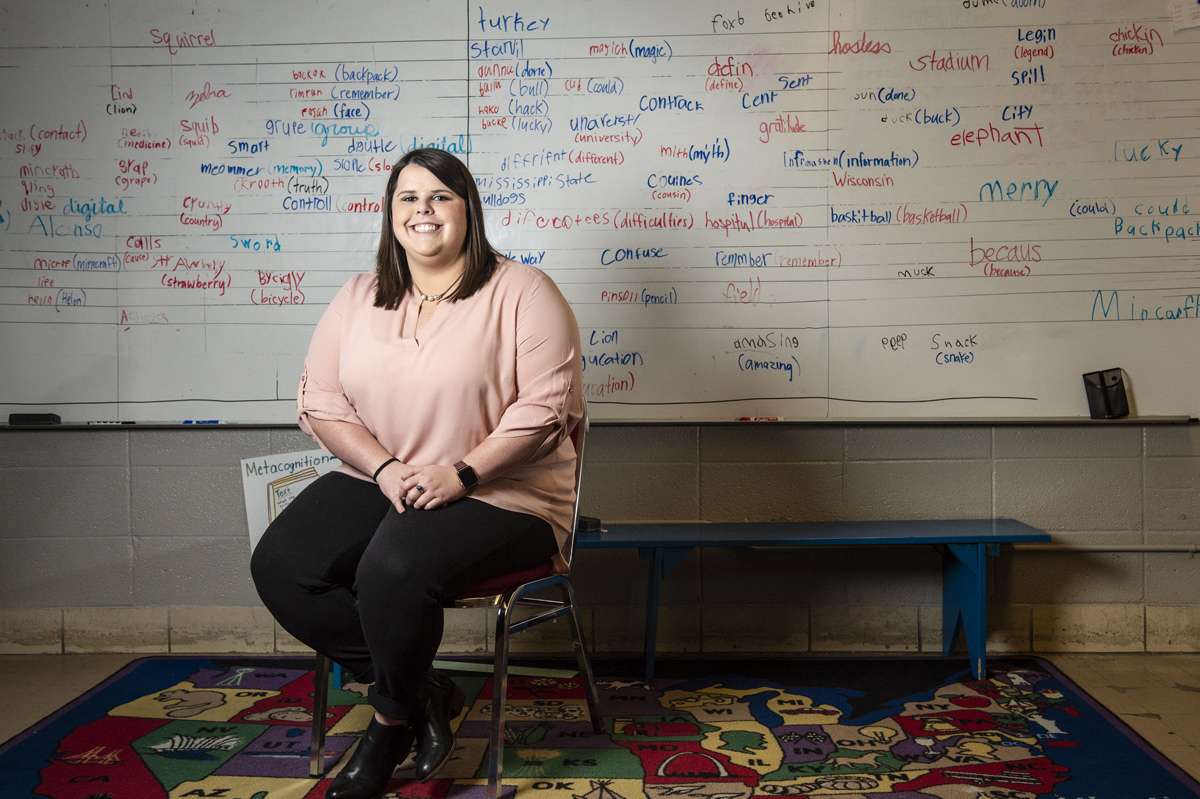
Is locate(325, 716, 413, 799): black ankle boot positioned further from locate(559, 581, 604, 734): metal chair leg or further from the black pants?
locate(559, 581, 604, 734): metal chair leg

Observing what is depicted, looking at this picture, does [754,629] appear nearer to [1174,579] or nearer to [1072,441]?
[1072,441]

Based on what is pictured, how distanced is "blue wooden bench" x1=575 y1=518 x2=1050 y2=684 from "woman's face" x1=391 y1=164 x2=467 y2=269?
902 mm

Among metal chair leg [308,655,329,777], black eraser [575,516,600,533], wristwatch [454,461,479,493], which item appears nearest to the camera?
wristwatch [454,461,479,493]

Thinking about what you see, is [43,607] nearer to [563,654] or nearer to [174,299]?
[174,299]

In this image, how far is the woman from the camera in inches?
59.1

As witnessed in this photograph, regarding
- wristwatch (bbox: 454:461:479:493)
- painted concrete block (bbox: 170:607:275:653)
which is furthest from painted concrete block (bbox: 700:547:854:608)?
painted concrete block (bbox: 170:607:275:653)

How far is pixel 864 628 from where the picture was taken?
2490 mm

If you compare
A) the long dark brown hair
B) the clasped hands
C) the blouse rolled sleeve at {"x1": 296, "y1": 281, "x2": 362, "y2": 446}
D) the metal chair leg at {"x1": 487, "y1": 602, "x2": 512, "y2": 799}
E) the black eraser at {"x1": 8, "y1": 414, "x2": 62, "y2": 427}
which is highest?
the long dark brown hair

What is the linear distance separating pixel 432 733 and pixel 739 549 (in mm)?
1188

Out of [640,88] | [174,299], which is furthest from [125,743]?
[640,88]

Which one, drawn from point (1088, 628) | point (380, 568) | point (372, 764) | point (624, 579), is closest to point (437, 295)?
point (380, 568)

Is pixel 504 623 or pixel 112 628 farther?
pixel 112 628

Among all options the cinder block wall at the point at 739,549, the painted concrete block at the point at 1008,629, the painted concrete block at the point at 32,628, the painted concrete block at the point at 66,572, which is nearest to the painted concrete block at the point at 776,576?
the cinder block wall at the point at 739,549

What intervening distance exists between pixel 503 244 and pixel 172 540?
1.39 meters
